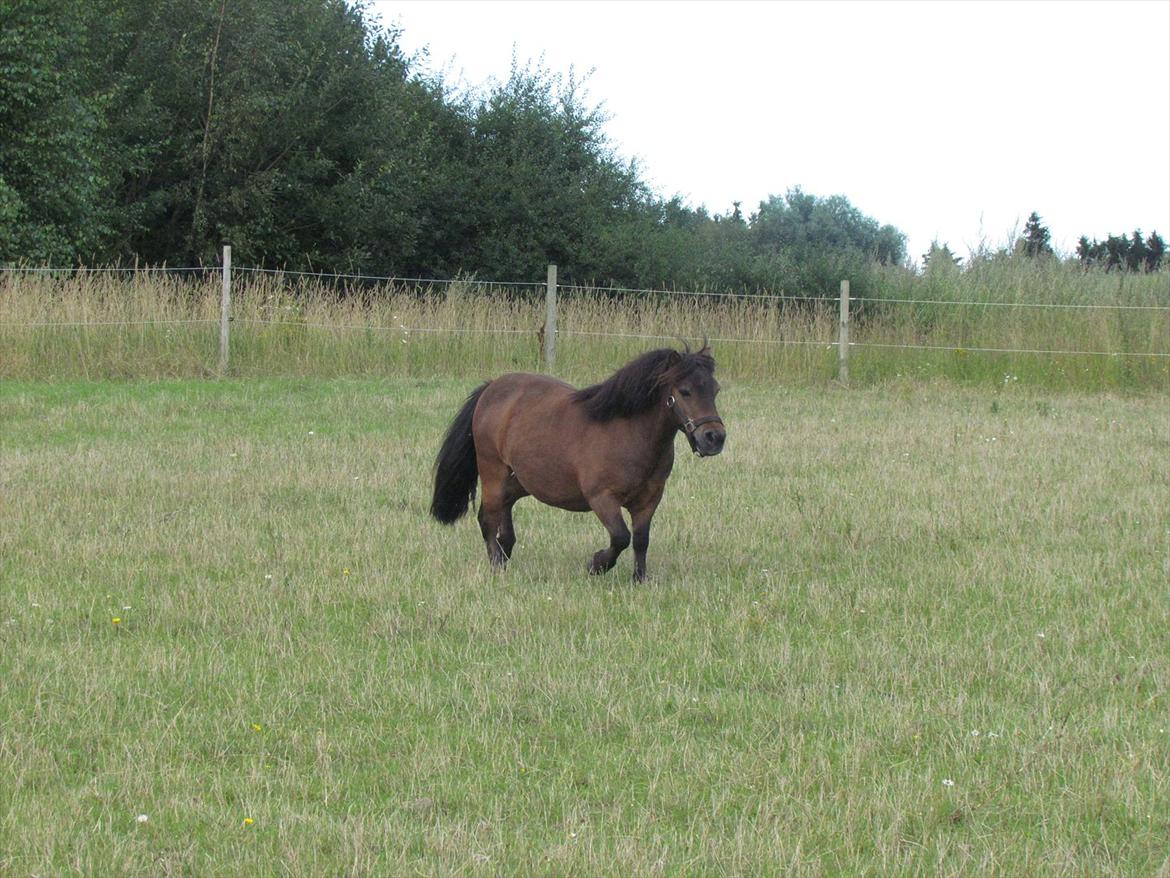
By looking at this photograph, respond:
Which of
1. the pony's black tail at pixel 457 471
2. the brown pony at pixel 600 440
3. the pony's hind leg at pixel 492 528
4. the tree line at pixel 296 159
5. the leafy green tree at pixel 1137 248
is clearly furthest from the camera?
the leafy green tree at pixel 1137 248

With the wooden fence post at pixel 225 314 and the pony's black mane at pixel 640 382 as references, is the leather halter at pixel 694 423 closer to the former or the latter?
the pony's black mane at pixel 640 382

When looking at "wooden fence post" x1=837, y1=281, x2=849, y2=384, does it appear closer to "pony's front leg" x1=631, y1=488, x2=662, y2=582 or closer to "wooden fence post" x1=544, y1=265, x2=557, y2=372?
"wooden fence post" x1=544, y1=265, x2=557, y2=372

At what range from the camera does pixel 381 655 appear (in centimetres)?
607

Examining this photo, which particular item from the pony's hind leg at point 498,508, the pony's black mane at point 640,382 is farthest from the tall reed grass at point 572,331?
the pony's black mane at point 640,382

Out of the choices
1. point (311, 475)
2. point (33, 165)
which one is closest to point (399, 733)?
point (311, 475)

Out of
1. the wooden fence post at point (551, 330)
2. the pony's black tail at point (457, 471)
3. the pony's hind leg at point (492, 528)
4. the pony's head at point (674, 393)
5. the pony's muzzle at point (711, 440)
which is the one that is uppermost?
the wooden fence post at point (551, 330)

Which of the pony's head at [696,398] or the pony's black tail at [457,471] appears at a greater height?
the pony's head at [696,398]

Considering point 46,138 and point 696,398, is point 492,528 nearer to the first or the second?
point 696,398

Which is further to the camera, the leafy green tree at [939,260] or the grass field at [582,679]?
the leafy green tree at [939,260]

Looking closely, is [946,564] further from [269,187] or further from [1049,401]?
[269,187]

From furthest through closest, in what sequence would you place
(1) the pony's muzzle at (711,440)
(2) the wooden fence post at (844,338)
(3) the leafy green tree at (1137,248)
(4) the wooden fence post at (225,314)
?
(3) the leafy green tree at (1137,248), (2) the wooden fence post at (844,338), (4) the wooden fence post at (225,314), (1) the pony's muzzle at (711,440)

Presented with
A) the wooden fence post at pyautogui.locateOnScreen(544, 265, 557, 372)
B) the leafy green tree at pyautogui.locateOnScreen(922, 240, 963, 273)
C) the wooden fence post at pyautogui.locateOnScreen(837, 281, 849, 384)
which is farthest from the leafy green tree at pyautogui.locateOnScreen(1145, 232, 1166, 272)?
the wooden fence post at pyautogui.locateOnScreen(544, 265, 557, 372)

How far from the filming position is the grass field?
4.01 meters

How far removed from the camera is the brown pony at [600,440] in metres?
7.43
